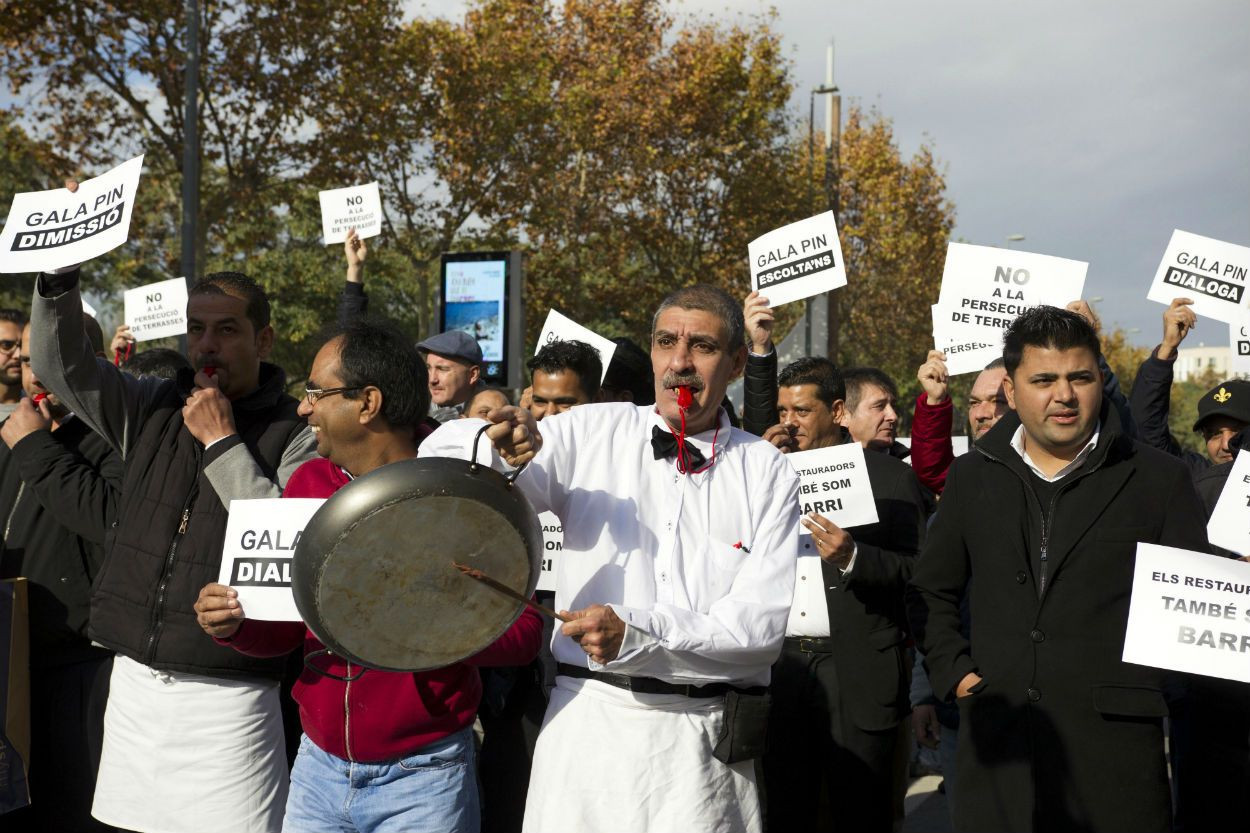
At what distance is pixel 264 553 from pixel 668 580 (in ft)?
3.29

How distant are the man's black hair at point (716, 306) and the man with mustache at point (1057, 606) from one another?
1.15m

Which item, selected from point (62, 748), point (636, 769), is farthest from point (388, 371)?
point (62, 748)

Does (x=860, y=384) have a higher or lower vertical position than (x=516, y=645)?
higher

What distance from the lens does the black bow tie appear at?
3164 mm

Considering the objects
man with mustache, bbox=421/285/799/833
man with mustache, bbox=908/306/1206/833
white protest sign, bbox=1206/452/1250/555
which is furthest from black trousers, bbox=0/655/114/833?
white protest sign, bbox=1206/452/1250/555

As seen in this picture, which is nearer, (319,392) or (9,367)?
(319,392)

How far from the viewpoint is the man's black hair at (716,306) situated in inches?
127

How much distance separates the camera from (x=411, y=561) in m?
2.56

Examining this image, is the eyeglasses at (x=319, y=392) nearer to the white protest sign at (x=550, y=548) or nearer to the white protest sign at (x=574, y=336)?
the white protest sign at (x=550, y=548)

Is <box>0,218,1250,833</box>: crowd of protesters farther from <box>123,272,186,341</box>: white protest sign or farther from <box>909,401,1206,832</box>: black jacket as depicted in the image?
<box>123,272,186,341</box>: white protest sign

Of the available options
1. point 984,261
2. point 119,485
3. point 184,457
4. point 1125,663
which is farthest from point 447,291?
point 1125,663

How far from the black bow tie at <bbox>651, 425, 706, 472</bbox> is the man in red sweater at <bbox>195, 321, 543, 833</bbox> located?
1.72 feet

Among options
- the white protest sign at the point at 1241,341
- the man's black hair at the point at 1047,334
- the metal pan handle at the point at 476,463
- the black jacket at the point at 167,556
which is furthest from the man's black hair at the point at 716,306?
the white protest sign at the point at 1241,341

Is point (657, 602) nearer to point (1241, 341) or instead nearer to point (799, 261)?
point (799, 261)
